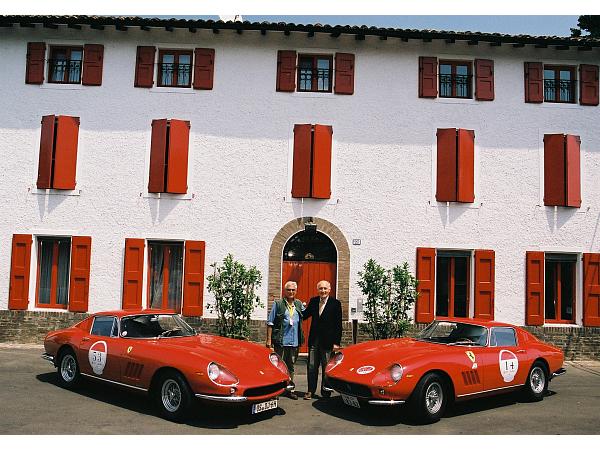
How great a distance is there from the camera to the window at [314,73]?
11945 mm

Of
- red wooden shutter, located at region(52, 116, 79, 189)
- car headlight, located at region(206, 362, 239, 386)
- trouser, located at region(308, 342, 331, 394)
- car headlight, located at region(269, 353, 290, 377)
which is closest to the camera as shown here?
car headlight, located at region(206, 362, 239, 386)

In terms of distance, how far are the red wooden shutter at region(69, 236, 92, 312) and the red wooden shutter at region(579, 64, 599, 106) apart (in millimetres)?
12036

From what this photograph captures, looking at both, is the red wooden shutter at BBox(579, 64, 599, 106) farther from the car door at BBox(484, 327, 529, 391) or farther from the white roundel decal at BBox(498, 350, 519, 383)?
the white roundel decal at BBox(498, 350, 519, 383)

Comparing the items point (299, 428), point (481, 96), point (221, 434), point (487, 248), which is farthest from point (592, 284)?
point (221, 434)

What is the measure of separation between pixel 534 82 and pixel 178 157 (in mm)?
8574

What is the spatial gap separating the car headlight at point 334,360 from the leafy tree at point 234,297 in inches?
138

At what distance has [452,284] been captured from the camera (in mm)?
11867

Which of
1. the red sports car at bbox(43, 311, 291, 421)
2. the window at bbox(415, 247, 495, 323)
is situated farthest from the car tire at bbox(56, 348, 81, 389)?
the window at bbox(415, 247, 495, 323)

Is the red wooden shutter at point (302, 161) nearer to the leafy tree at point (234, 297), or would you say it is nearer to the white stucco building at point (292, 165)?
the white stucco building at point (292, 165)

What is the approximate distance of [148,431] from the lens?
561 centimetres

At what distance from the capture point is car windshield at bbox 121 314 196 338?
7168mm

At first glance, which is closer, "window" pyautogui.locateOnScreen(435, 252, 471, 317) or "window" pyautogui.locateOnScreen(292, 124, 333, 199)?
"window" pyautogui.locateOnScreen(292, 124, 333, 199)

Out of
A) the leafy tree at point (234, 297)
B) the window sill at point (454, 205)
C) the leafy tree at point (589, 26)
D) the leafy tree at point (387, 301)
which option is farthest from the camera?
the leafy tree at point (589, 26)

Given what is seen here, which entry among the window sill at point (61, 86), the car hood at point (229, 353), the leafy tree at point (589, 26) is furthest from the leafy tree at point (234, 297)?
the leafy tree at point (589, 26)
